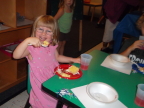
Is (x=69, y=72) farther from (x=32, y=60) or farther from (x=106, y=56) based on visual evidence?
(x=106, y=56)

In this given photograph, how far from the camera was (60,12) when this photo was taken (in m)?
2.29

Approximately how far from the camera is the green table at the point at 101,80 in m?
0.81

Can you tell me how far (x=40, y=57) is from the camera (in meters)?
1.19

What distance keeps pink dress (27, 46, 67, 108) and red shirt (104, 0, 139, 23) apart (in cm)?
196

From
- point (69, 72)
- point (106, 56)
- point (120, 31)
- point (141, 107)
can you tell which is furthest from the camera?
point (120, 31)

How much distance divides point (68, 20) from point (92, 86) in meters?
1.74

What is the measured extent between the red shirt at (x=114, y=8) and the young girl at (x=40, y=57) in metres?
1.81

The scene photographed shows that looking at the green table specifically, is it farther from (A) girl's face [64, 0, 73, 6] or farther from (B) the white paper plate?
(A) girl's face [64, 0, 73, 6]

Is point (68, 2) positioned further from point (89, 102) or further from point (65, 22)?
point (89, 102)

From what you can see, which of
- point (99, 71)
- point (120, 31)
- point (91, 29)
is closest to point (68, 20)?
point (120, 31)

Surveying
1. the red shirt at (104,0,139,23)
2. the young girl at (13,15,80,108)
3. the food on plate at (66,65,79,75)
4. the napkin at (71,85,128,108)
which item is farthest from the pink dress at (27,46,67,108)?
the red shirt at (104,0,139,23)

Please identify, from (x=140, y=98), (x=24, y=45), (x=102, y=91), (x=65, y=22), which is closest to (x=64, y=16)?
(x=65, y=22)

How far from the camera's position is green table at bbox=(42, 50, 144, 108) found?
2.65 feet

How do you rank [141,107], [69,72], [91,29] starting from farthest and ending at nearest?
[91,29] → [69,72] → [141,107]
